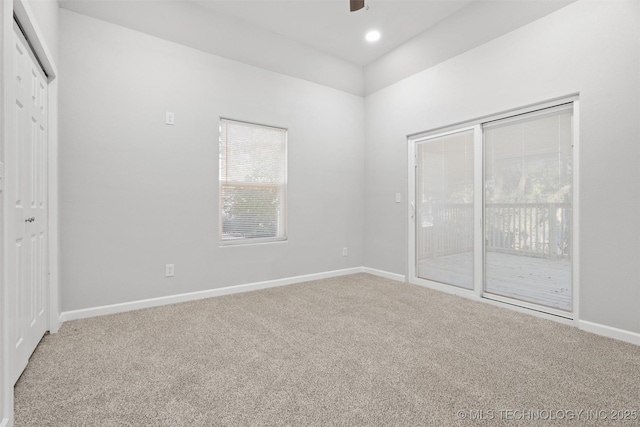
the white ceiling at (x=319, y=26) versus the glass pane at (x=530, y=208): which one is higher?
the white ceiling at (x=319, y=26)

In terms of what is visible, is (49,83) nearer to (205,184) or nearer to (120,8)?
(120,8)

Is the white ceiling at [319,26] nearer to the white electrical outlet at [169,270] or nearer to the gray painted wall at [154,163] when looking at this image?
the gray painted wall at [154,163]

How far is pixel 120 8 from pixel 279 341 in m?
3.20

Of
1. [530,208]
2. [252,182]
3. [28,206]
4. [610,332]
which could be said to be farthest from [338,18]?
[610,332]

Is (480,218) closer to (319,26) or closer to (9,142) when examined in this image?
(319,26)

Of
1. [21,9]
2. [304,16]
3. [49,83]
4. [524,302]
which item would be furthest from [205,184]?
[524,302]

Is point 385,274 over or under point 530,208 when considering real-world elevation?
under

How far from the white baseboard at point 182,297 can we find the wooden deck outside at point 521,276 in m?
1.58

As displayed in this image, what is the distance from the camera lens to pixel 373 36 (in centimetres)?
368

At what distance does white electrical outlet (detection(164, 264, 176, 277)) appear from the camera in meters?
3.09

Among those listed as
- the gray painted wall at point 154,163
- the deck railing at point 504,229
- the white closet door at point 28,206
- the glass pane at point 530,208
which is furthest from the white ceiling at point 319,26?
the deck railing at point 504,229

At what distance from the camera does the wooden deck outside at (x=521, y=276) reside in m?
2.72

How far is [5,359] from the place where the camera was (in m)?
1.32

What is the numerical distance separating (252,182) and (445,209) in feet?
7.57
